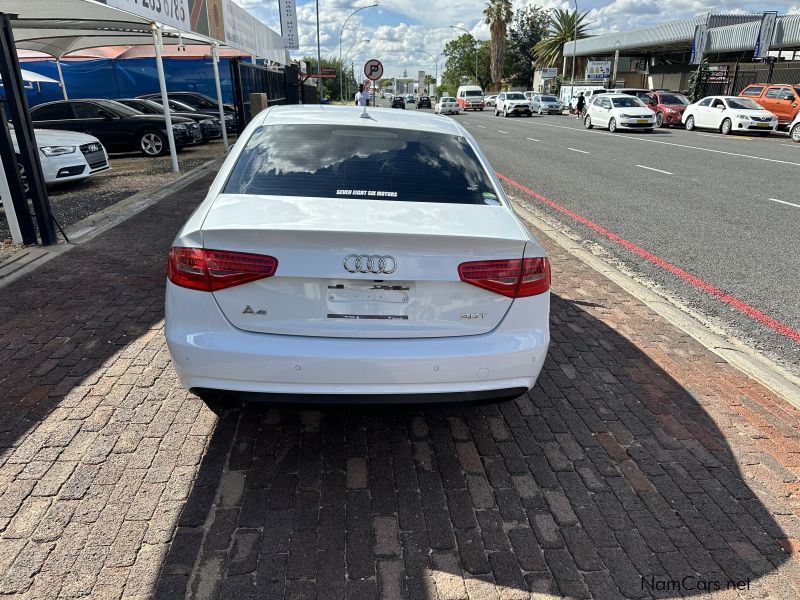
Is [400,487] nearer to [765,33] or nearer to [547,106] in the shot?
[765,33]

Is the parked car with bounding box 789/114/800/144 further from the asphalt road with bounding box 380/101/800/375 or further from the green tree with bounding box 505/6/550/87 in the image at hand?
the green tree with bounding box 505/6/550/87

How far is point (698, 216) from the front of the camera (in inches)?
350

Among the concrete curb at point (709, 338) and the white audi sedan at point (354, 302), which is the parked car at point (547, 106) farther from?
the white audi sedan at point (354, 302)

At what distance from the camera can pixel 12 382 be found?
3826 mm

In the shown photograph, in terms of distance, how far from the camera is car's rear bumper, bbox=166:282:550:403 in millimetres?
2643

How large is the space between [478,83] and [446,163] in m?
109

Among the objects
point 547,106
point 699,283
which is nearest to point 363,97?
point 699,283

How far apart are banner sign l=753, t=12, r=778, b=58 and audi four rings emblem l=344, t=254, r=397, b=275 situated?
40.2m

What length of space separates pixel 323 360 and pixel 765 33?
133ft

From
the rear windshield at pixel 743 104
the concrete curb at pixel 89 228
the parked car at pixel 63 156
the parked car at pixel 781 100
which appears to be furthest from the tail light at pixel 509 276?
the parked car at pixel 781 100

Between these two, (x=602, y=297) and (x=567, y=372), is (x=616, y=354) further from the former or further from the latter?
(x=602, y=297)

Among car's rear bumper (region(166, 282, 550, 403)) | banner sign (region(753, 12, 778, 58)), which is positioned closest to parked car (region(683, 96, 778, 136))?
banner sign (region(753, 12, 778, 58))

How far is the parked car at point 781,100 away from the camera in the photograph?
79.9ft

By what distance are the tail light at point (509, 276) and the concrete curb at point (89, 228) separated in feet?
16.8
